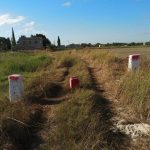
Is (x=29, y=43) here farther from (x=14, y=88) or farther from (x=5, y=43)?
(x=14, y=88)

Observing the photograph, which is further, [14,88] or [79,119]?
[14,88]

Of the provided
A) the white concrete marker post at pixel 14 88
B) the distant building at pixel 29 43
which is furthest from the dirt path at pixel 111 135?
the distant building at pixel 29 43

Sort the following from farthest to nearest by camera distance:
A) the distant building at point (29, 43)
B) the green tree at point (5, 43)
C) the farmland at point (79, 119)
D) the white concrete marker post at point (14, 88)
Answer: the distant building at point (29, 43) < the green tree at point (5, 43) < the white concrete marker post at point (14, 88) < the farmland at point (79, 119)

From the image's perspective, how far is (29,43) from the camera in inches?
3895

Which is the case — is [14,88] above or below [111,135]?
above

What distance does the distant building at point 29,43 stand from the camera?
96625mm

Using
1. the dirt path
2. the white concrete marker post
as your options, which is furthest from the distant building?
the dirt path

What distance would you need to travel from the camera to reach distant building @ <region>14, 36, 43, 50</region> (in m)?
96.6

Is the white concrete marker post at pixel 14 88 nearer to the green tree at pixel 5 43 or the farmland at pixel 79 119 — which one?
the farmland at pixel 79 119

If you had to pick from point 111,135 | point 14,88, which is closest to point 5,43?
point 14,88

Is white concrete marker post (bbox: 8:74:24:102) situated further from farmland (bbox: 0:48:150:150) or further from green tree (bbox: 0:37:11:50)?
green tree (bbox: 0:37:11:50)

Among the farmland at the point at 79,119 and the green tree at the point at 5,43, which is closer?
the farmland at the point at 79,119

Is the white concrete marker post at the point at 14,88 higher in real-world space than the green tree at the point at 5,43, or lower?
higher

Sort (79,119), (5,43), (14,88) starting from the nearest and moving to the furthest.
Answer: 1. (79,119)
2. (14,88)
3. (5,43)
